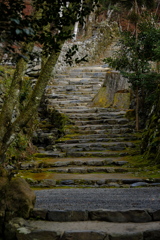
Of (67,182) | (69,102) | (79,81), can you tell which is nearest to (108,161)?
(67,182)

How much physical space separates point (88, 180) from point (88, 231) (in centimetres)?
316

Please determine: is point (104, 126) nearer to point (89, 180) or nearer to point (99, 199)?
point (89, 180)

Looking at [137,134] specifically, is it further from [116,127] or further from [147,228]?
[147,228]

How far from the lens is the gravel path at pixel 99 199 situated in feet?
13.2

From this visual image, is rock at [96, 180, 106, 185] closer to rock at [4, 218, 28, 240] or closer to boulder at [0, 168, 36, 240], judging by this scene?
boulder at [0, 168, 36, 240]

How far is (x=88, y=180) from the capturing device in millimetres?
6262

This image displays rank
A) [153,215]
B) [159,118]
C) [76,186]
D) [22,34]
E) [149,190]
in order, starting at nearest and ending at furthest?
[22,34]
[153,215]
[149,190]
[76,186]
[159,118]

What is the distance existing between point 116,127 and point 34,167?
401cm

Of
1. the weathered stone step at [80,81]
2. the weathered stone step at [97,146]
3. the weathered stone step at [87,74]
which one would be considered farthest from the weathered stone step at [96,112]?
the weathered stone step at [87,74]

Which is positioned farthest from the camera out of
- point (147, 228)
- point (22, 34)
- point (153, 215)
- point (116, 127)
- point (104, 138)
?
point (116, 127)

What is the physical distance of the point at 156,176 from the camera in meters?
6.21

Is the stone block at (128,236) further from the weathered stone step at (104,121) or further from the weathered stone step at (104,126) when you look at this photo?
the weathered stone step at (104,121)

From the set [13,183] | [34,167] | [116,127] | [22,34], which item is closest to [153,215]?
[13,183]

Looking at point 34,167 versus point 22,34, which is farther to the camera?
point 34,167
